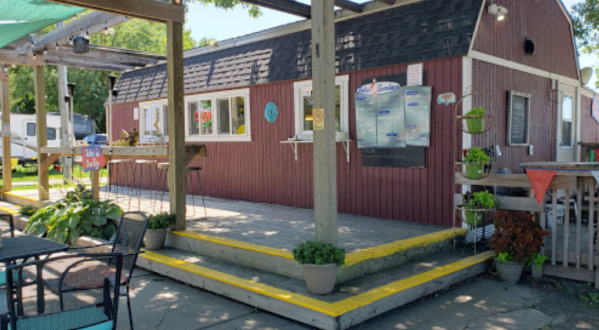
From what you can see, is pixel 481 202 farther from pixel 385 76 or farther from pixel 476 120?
pixel 385 76

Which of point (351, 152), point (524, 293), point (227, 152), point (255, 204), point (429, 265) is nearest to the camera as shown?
point (524, 293)

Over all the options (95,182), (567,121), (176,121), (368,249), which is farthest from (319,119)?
(567,121)

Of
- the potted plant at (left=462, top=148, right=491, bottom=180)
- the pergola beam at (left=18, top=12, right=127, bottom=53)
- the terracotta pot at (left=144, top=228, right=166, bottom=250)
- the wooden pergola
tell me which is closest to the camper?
the wooden pergola

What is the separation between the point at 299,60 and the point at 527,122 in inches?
156

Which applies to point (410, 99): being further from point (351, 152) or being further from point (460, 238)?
point (460, 238)

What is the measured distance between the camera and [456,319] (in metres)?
3.99

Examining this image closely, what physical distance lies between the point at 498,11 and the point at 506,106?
58.1 inches

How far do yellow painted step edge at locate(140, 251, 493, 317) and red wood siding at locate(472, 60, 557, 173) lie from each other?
2.19 meters

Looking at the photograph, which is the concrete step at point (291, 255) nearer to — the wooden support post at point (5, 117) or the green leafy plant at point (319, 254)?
the green leafy plant at point (319, 254)

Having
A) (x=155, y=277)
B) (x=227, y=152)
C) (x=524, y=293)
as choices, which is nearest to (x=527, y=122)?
(x=524, y=293)

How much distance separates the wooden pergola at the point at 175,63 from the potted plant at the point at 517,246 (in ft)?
6.91

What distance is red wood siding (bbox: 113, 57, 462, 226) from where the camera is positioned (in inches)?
252

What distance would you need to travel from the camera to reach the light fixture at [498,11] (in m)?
6.41

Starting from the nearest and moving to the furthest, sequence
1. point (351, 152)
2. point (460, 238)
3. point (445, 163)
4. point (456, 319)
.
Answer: point (456, 319) → point (460, 238) → point (445, 163) → point (351, 152)
